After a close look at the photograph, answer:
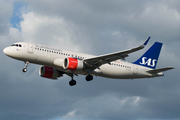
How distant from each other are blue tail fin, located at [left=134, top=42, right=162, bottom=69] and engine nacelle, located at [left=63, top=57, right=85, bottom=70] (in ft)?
40.5

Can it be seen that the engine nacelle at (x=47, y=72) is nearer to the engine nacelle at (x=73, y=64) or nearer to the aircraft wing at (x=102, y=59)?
the engine nacelle at (x=73, y=64)

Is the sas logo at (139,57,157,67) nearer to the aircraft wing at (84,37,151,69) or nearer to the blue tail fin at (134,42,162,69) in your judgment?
the blue tail fin at (134,42,162,69)

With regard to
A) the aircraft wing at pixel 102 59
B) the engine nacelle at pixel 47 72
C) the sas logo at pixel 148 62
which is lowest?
the aircraft wing at pixel 102 59

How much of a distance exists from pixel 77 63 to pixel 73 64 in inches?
26.1

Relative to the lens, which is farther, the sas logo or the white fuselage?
the sas logo

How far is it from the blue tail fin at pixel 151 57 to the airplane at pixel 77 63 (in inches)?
20.7

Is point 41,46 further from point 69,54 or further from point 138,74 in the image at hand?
point 138,74

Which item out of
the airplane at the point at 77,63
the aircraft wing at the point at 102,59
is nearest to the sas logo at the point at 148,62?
the airplane at the point at 77,63

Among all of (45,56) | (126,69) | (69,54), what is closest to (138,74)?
(126,69)

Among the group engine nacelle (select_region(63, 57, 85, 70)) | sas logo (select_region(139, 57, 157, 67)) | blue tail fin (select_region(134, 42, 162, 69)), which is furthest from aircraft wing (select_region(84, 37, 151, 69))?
sas logo (select_region(139, 57, 157, 67))

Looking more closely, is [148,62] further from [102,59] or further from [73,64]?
[73,64]

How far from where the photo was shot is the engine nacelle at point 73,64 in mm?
38516

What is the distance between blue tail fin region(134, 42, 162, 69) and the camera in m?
47.6

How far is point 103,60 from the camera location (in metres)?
39.8
